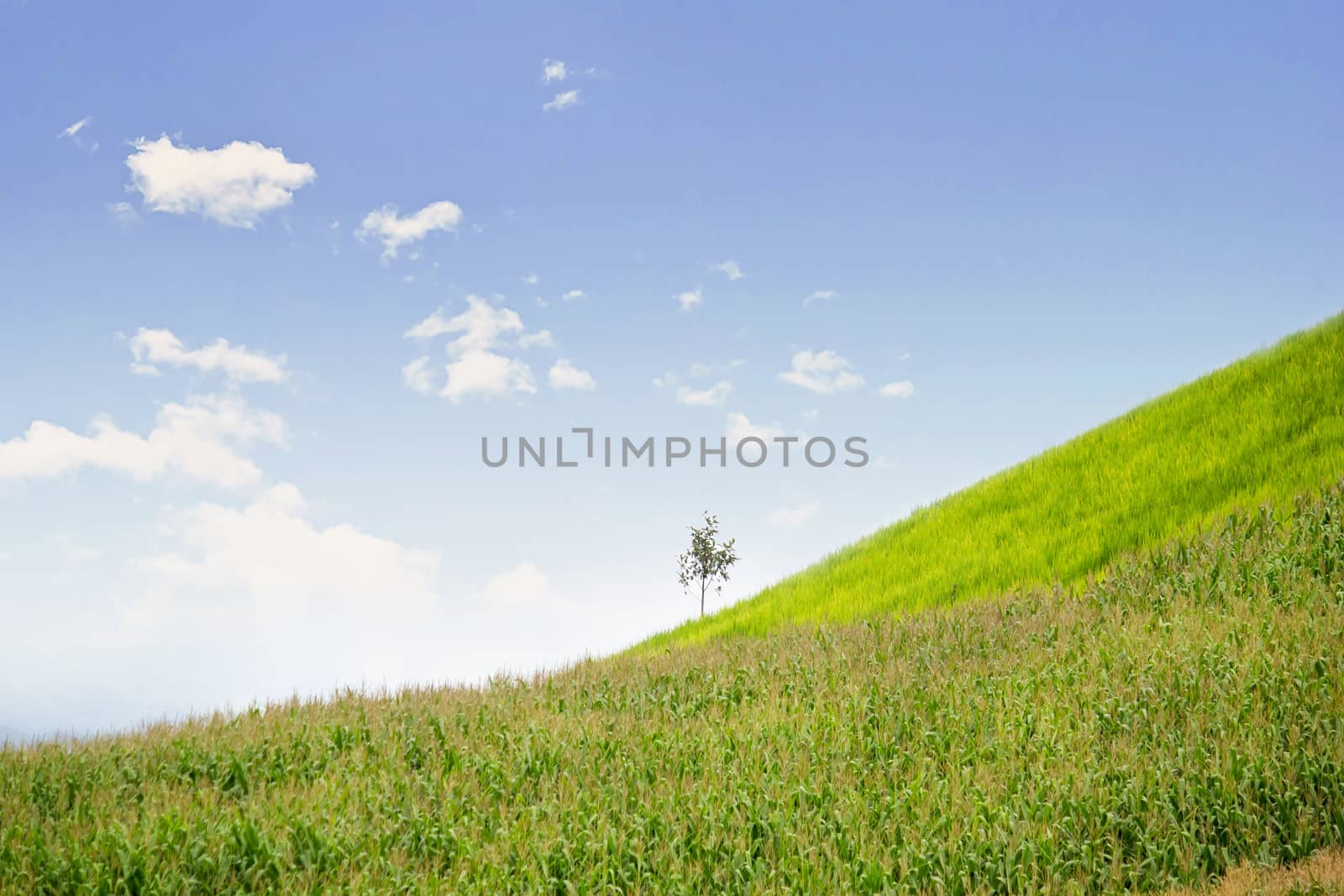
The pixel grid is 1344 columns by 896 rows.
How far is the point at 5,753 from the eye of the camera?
339 inches

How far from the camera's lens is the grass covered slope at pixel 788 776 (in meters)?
6.23

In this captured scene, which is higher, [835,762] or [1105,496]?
[1105,496]

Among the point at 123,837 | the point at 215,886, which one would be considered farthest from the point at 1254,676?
the point at 123,837

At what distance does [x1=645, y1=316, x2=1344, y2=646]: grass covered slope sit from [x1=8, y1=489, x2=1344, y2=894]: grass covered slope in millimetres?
2563

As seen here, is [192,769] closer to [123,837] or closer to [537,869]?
[123,837]

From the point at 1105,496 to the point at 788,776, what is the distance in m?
10.3

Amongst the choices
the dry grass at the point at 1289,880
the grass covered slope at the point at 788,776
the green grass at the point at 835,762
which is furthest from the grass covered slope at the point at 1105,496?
the dry grass at the point at 1289,880

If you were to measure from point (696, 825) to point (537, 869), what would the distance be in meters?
1.26

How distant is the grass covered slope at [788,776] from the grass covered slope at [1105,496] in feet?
8.41

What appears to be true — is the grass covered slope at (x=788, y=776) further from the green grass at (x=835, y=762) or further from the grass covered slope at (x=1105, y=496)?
the grass covered slope at (x=1105, y=496)

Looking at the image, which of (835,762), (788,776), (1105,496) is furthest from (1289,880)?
(1105,496)

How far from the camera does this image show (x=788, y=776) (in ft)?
25.1

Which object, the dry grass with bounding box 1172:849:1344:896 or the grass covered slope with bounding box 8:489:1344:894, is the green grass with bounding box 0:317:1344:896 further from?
the dry grass with bounding box 1172:849:1344:896

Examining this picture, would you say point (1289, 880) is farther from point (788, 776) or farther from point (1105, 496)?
point (1105, 496)
